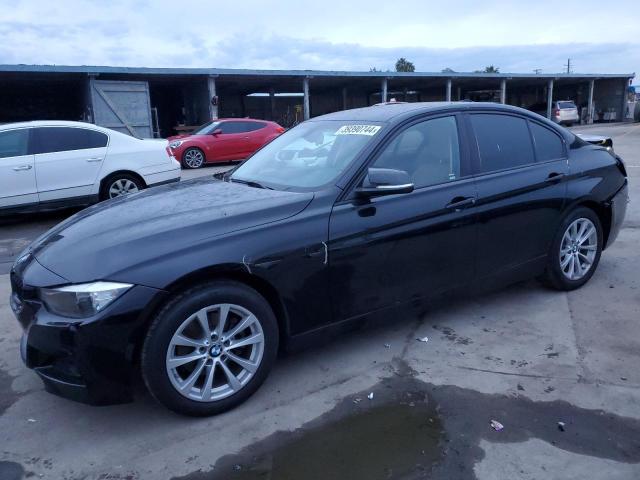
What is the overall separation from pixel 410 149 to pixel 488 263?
1.03m

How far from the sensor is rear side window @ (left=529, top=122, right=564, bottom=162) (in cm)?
438

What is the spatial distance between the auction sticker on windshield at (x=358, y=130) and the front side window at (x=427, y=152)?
0.15 meters

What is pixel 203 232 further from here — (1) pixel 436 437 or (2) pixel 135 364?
(1) pixel 436 437

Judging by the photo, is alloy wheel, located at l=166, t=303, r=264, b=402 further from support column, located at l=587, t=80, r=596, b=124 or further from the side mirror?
support column, located at l=587, t=80, r=596, b=124

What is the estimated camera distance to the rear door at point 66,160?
822cm

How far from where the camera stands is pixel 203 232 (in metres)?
2.92

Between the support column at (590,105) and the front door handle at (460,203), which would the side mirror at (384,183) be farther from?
the support column at (590,105)

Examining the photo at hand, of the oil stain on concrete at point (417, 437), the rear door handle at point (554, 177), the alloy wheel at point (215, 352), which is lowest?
the oil stain on concrete at point (417, 437)

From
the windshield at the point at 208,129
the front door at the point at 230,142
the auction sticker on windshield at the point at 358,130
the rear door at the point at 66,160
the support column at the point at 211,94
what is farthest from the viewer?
the support column at the point at 211,94

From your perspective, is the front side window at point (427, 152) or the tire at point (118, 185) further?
the tire at point (118, 185)

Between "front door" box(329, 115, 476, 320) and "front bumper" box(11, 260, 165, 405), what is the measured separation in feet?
3.74

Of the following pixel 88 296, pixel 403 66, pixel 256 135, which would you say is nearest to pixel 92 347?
pixel 88 296

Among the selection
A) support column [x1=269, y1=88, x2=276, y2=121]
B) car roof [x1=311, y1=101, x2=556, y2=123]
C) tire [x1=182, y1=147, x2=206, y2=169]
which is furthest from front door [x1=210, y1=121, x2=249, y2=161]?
support column [x1=269, y1=88, x2=276, y2=121]

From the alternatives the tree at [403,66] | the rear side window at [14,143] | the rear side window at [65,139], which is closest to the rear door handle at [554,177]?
the rear side window at [65,139]
